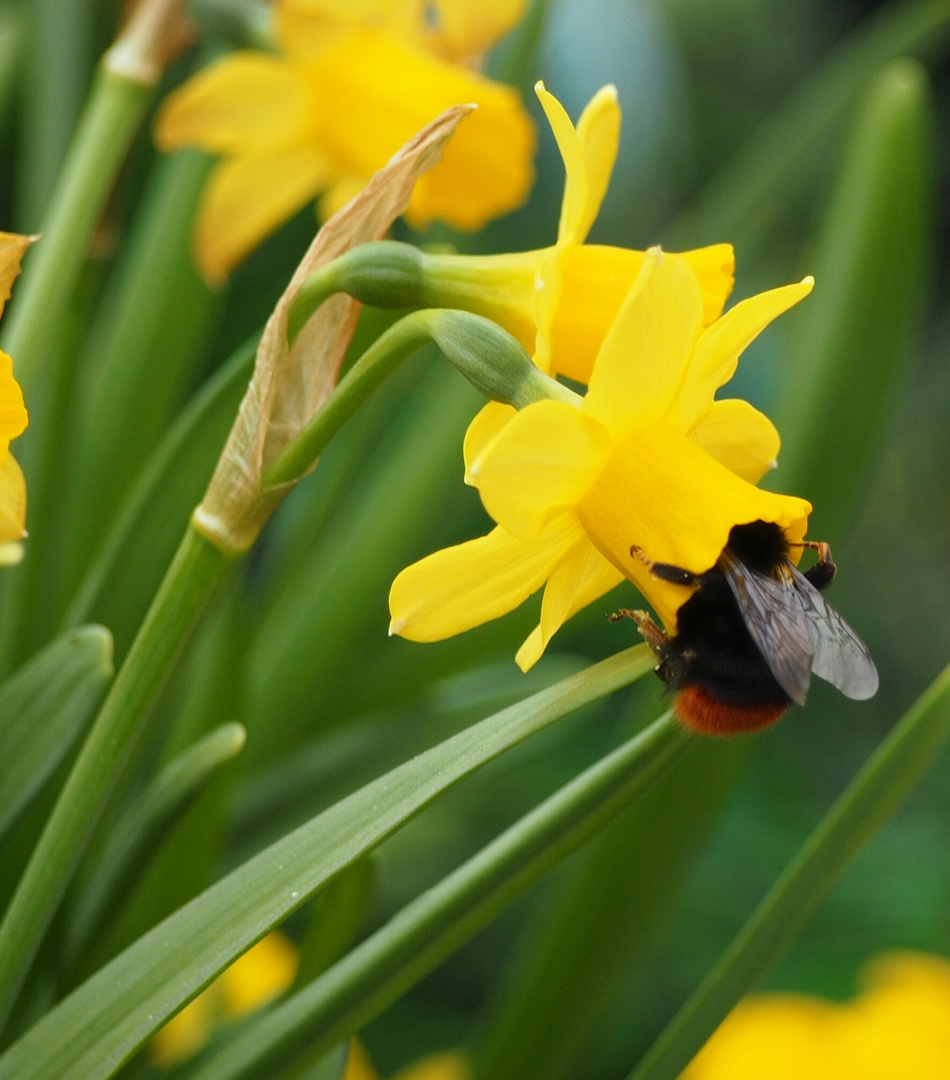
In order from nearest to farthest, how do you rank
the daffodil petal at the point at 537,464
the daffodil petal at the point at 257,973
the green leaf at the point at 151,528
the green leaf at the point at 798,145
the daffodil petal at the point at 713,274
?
the daffodil petal at the point at 537,464 → the daffodil petal at the point at 713,274 → the green leaf at the point at 151,528 → the daffodil petal at the point at 257,973 → the green leaf at the point at 798,145

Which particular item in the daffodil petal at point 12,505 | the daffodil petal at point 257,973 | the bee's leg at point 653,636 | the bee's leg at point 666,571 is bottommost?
the daffodil petal at point 257,973

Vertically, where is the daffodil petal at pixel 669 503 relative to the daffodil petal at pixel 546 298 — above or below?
below

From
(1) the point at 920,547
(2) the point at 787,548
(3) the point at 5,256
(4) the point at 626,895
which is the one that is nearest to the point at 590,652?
(4) the point at 626,895

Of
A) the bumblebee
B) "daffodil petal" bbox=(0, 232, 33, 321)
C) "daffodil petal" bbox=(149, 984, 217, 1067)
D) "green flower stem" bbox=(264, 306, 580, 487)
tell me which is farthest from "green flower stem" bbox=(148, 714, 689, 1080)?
"daffodil petal" bbox=(149, 984, 217, 1067)

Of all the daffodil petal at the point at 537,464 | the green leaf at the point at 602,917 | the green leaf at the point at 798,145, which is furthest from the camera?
the green leaf at the point at 798,145

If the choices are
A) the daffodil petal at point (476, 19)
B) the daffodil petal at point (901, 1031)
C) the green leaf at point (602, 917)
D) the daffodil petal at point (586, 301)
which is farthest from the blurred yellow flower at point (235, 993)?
the daffodil petal at point (476, 19)

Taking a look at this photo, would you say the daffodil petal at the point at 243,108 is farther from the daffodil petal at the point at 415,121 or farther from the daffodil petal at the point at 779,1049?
the daffodil petal at the point at 779,1049

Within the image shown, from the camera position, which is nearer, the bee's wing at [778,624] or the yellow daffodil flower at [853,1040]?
the bee's wing at [778,624]
